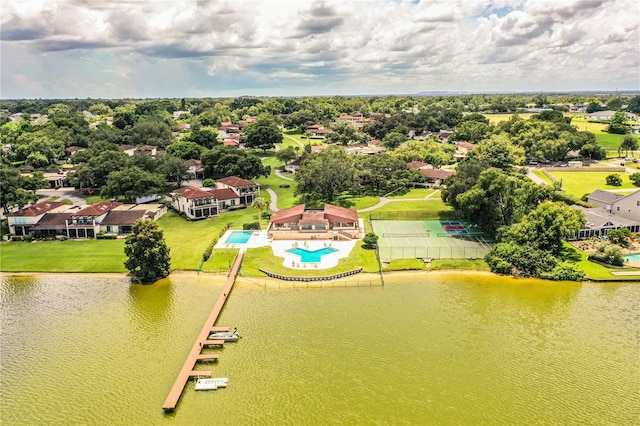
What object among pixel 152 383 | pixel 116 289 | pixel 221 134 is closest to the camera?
pixel 152 383

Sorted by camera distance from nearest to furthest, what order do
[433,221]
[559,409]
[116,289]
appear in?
[559,409] < [116,289] < [433,221]

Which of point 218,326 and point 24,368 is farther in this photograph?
point 218,326

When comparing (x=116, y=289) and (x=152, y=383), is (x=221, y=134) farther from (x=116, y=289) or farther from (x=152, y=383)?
(x=152, y=383)

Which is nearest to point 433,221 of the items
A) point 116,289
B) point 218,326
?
point 218,326

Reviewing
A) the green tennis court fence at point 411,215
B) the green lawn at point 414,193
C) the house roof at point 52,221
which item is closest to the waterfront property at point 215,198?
the house roof at point 52,221

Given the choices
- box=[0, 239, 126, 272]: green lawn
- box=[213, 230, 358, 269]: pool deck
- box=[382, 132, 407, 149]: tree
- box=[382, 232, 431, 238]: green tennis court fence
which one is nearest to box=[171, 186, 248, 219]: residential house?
box=[213, 230, 358, 269]: pool deck

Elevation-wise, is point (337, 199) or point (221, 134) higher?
point (221, 134)

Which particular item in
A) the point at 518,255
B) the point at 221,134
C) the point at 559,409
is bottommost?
the point at 559,409
